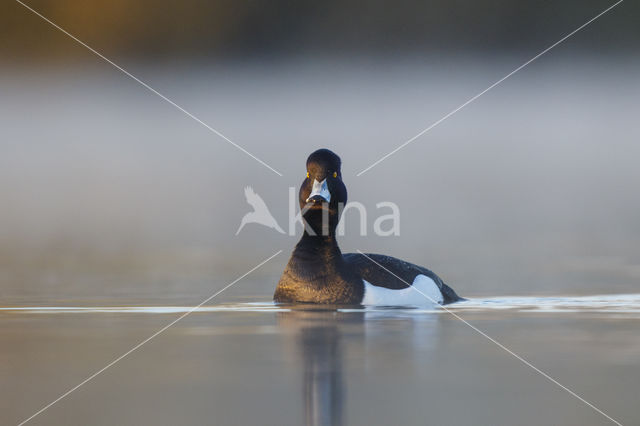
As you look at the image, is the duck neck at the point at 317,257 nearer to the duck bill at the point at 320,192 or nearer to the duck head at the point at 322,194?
the duck head at the point at 322,194

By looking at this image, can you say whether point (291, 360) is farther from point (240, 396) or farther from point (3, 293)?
point (3, 293)

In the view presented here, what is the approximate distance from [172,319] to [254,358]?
1372 millimetres

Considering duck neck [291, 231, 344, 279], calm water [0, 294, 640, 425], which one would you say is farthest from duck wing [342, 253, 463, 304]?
calm water [0, 294, 640, 425]

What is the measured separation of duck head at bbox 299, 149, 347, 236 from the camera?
515cm

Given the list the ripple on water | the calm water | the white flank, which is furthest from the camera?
the white flank

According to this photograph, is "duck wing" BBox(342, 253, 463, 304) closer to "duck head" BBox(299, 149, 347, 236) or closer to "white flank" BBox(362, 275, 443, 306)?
"white flank" BBox(362, 275, 443, 306)

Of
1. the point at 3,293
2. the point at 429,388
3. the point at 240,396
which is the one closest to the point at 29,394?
the point at 240,396

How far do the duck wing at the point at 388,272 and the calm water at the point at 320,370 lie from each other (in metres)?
1.22

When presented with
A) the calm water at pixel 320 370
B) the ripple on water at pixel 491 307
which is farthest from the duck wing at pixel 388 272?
the calm water at pixel 320 370

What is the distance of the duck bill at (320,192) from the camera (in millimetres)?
5059

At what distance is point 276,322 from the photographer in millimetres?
3643

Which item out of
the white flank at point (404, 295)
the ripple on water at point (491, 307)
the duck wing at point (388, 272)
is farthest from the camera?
the duck wing at point (388, 272)

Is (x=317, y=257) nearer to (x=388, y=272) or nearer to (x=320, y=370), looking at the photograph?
(x=388, y=272)

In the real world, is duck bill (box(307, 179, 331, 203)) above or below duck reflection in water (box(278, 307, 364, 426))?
above
